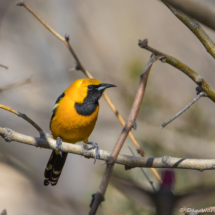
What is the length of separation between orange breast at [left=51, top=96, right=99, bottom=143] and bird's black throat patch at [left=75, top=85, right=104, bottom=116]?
0.19 feet

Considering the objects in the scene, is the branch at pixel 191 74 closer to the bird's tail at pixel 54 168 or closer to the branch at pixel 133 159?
the branch at pixel 133 159

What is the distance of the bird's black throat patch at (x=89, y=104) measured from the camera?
167 inches

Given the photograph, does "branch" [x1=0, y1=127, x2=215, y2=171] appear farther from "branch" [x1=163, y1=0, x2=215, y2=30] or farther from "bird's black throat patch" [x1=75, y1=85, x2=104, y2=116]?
"branch" [x1=163, y1=0, x2=215, y2=30]

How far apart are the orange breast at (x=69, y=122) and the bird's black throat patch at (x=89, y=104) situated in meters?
0.06

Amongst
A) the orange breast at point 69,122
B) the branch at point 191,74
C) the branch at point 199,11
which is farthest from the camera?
the orange breast at point 69,122

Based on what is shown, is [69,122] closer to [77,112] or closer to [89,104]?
[77,112]

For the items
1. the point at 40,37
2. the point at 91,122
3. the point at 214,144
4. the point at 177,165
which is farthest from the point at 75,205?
the point at 40,37

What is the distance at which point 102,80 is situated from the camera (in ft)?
24.9

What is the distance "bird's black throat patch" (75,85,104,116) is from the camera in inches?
167

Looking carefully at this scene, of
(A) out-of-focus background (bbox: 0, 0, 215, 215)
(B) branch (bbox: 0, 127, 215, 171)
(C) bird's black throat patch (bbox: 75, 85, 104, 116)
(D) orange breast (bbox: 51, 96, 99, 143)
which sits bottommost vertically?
(B) branch (bbox: 0, 127, 215, 171)

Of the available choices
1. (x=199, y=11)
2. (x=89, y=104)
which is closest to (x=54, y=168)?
(x=89, y=104)

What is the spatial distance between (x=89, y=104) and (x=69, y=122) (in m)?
0.45

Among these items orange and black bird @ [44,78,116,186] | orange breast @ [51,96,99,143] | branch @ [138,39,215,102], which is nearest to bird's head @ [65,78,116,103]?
orange and black bird @ [44,78,116,186]

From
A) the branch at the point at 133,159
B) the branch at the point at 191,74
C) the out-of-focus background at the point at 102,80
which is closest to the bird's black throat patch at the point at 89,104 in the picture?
the branch at the point at 133,159
